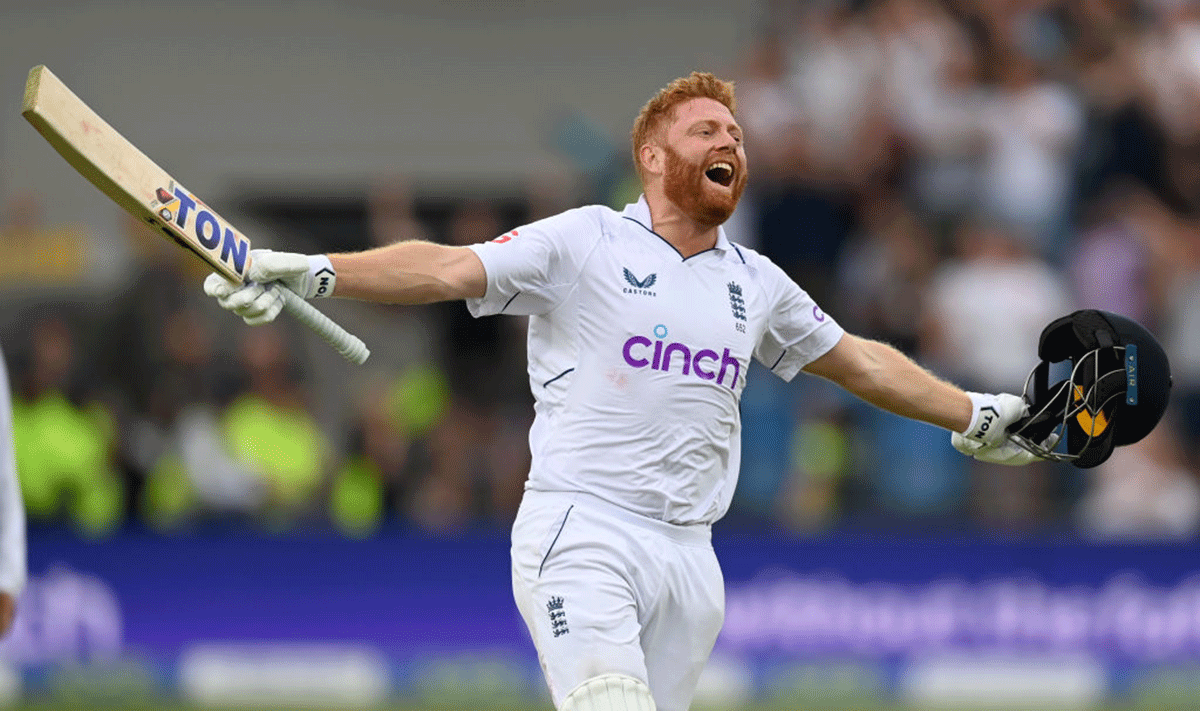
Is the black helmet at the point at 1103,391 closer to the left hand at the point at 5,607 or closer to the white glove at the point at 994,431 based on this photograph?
the white glove at the point at 994,431

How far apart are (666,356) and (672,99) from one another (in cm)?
96

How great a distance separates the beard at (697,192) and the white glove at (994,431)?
1.32 metres

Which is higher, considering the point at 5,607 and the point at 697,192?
the point at 697,192

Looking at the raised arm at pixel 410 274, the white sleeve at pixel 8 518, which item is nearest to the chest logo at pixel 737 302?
the raised arm at pixel 410 274

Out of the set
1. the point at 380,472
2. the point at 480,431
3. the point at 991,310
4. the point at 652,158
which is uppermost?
the point at 991,310

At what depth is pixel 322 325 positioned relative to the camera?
5.35 meters

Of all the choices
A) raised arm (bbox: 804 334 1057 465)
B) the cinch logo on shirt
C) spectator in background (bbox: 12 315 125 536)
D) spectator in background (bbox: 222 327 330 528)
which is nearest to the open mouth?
the cinch logo on shirt

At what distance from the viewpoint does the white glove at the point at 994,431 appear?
659 centimetres

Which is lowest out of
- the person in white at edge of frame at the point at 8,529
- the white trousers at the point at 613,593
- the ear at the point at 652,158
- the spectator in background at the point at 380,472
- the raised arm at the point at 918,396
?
the white trousers at the point at 613,593

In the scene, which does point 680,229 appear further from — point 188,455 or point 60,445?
point 60,445

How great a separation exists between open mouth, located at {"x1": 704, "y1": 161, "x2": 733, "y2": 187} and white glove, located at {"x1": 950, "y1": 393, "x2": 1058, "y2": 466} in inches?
53.2

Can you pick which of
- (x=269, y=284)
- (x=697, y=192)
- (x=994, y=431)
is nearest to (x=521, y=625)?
(x=994, y=431)

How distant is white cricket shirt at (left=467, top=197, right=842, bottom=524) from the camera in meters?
5.84

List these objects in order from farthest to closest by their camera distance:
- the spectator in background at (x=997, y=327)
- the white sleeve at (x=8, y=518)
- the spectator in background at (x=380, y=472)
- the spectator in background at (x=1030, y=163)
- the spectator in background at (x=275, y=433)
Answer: the spectator in background at (x=1030, y=163) < the spectator in background at (x=275, y=433) < the spectator in background at (x=380, y=472) < the spectator in background at (x=997, y=327) < the white sleeve at (x=8, y=518)
